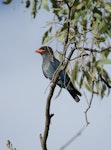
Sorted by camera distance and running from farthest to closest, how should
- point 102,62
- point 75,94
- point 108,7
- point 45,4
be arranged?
point 75,94, point 45,4, point 108,7, point 102,62

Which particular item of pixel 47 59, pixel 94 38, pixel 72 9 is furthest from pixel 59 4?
pixel 47 59


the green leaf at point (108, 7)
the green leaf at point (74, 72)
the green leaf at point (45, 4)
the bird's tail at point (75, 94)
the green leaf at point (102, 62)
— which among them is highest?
the green leaf at point (45, 4)

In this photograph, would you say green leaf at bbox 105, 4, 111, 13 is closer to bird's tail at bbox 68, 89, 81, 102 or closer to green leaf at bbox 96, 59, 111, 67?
green leaf at bbox 96, 59, 111, 67

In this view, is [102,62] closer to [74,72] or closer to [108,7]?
[74,72]

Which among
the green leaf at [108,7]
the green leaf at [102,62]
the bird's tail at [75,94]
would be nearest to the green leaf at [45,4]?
the green leaf at [108,7]

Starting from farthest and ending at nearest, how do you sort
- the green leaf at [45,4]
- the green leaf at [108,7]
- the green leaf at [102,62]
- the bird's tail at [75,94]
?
the bird's tail at [75,94]
the green leaf at [45,4]
the green leaf at [108,7]
the green leaf at [102,62]

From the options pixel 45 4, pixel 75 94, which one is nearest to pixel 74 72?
pixel 45 4

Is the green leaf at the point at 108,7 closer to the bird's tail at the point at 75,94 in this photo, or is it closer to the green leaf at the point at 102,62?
the green leaf at the point at 102,62

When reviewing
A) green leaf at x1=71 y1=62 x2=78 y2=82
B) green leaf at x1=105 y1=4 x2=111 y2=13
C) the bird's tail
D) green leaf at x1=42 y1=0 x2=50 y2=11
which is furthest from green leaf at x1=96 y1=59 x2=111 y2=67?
the bird's tail

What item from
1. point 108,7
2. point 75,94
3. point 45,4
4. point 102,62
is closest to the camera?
point 102,62

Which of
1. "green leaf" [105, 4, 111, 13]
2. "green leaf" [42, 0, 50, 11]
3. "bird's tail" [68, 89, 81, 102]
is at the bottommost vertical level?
"bird's tail" [68, 89, 81, 102]

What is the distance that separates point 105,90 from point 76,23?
2.41ft

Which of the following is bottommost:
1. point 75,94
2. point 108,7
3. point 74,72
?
point 75,94

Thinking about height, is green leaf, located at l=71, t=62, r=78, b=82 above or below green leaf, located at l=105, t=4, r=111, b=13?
below
